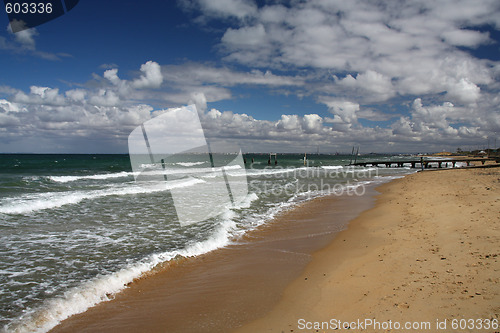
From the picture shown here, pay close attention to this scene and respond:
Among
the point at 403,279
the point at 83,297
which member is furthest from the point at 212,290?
the point at 403,279

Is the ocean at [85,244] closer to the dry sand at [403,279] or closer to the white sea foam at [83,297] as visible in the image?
the white sea foam at [83,297]

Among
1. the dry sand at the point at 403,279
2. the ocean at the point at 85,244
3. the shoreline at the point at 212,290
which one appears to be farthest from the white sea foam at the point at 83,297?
the dry sand at the point at 403,279

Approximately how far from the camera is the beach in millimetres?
3678

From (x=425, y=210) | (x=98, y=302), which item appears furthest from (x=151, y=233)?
(x=425, y=210)

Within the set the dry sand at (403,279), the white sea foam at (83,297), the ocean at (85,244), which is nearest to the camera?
the dry sand at (403,279)

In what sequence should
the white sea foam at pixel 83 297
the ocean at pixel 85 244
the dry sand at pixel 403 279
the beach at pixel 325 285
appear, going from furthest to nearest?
the ocean at pixel 85 244 → the white sea foam at pixel 83 297 → the beach at pixel 325 285 → the dry sand at pixel 403 279

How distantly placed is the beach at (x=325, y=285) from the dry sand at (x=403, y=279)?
2 cm

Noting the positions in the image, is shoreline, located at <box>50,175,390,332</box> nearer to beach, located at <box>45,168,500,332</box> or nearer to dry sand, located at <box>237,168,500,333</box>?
beach, located at <box>45,168,500,332</box>

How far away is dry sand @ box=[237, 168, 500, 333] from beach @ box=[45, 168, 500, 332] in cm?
2

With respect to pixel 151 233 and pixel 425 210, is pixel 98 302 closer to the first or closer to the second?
pixel 151 233

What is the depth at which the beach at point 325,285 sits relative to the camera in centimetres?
368

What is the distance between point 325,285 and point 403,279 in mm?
1307

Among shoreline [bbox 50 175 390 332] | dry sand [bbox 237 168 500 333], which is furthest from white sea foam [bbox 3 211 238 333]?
dry sand [bbox 237 168 500 333]

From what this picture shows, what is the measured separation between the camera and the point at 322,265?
20.0ft
